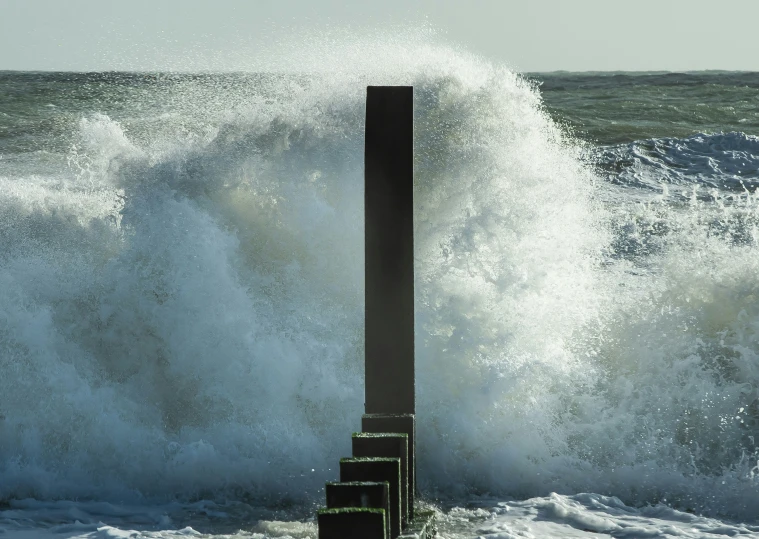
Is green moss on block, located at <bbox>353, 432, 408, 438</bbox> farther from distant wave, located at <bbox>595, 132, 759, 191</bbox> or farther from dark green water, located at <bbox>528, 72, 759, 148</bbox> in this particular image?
dark green water, located at <bbox>528, 72, 759, 148</bbox>

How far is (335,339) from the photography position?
625 centimetres

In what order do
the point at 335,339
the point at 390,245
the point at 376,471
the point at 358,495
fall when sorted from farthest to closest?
the point at 335,339, the point at 390,245, the point at 376,471, the point at 358,495

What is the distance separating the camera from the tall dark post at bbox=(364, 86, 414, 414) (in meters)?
3.89

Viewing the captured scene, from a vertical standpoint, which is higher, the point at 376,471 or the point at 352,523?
the point at 376,471

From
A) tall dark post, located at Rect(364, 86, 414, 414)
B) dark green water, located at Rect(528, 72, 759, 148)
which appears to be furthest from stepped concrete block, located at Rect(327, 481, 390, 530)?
dark green water, located at Rect(528, 72, 759, 148)

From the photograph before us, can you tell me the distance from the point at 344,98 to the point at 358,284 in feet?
4.55

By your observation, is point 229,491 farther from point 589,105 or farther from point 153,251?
point 589,105

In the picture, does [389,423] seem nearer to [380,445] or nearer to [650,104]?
[380,445]

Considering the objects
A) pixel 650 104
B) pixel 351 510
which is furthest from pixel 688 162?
pixel 351 510

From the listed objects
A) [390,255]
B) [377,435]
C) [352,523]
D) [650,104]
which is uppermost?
[650,104]

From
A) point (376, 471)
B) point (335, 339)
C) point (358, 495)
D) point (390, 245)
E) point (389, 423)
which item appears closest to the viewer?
point (358, 495)

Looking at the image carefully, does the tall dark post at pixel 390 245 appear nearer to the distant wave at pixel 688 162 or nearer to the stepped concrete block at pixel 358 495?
the stepped concrete block at pixel 358 495

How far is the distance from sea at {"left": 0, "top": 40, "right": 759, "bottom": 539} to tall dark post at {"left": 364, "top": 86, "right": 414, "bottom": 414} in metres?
1.24

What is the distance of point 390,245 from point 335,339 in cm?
244
